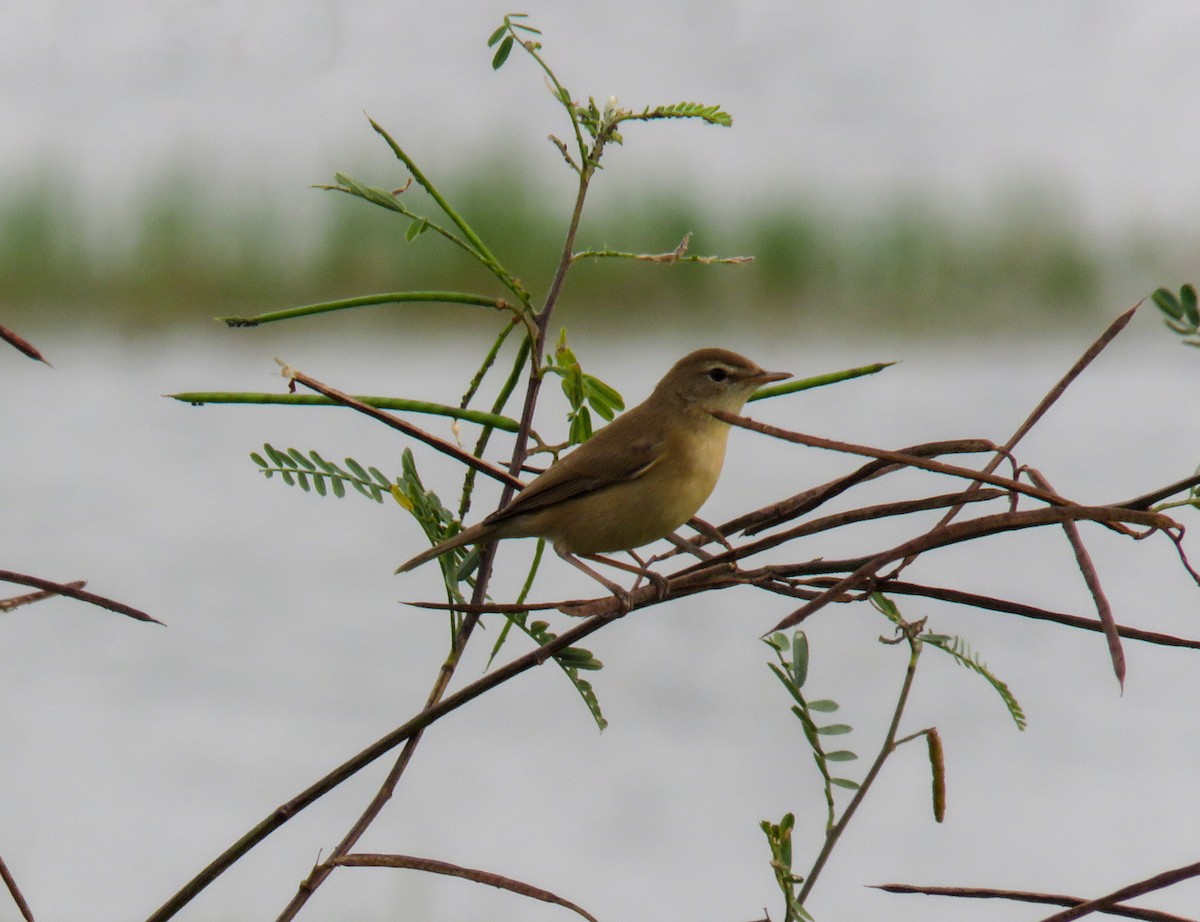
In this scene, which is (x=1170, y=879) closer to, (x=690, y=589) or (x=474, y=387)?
(x=690, y=589)

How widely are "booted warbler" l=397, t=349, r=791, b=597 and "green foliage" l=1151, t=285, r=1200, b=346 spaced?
2.41ft

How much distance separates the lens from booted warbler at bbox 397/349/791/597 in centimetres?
123

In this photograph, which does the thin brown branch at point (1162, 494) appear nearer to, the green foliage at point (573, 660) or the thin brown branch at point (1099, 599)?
the thin brown branch at point (1099, 599)

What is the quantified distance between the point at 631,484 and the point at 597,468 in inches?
1.6

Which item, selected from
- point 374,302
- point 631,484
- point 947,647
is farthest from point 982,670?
point 631,484

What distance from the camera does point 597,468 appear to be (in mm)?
1298

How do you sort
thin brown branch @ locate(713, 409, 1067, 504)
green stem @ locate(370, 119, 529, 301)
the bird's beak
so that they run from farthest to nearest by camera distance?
1. the bird's beak
2. green stem @ locate(370, 119, 529, 301)
3. thin brown branch @ locate(713, 409, 1067, 504)

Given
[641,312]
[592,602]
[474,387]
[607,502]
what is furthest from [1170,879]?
[641,312]

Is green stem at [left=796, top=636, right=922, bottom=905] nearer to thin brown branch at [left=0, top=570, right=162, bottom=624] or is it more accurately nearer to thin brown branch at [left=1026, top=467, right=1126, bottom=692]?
thin brown branch at [left=1026, top=467, right=1126, bottom=692]

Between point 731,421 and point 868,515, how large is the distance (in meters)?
0.09

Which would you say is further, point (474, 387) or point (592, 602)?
point (474, 387)

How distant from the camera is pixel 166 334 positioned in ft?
15.8

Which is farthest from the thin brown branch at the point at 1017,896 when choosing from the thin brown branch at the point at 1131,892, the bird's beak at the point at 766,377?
the bird's beak at the point at 766,377

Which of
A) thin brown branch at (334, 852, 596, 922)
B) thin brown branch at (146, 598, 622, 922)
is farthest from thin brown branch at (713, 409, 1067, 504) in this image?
thin brown branch at (334, 852, 596, 922)
